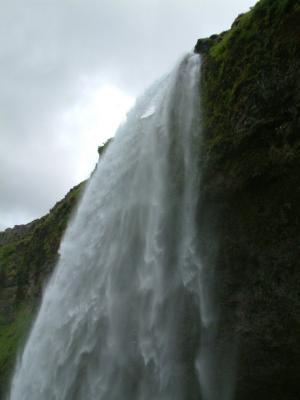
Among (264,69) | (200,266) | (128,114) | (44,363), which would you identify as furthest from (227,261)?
(128,114)

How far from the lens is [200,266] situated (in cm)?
1164

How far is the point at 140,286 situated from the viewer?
12609 mm

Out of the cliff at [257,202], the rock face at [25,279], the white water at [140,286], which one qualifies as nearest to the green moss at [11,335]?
the rock face at [25,279]

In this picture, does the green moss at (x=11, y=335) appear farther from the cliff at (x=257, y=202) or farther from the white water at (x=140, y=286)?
the cliff at (x=257, y=202)

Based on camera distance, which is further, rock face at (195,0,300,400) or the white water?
the white water

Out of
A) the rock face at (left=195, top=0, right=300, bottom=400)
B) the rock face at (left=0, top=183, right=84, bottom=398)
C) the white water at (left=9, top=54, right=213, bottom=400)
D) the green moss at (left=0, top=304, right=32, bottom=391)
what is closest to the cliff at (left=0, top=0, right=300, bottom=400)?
the rock face at (left=195, top=0, right=300, bottom=400)

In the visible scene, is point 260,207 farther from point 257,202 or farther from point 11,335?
point 11,335

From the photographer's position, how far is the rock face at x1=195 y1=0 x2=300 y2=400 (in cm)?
1027

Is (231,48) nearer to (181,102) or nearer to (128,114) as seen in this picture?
(181,102)

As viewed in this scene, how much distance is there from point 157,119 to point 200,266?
17.2 ft

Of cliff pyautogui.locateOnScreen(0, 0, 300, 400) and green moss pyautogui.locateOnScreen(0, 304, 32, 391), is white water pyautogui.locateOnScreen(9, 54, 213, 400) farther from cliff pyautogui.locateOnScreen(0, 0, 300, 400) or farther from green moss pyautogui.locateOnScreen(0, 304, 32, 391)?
green moss pyautogui.locateOnScreen(0, 304, 32, 391)

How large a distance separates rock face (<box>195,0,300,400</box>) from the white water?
707mm

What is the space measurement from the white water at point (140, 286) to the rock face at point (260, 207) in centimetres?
71

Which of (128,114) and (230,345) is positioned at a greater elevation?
(128,114)
